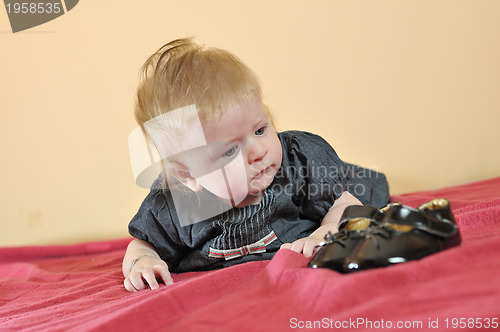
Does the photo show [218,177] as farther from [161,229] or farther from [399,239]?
[399,239]

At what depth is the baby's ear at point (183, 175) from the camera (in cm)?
97

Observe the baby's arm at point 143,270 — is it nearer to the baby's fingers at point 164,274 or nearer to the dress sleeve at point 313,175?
the baby's fingers at point 164,274

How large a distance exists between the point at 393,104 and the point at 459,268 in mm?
1142

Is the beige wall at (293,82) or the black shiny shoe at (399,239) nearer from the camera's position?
the black shiny shoe at (399,239)

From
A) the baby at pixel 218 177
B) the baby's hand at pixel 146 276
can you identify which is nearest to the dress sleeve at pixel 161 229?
the baby at pixel 218 177

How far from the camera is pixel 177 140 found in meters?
0.93

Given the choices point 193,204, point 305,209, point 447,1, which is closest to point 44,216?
point 193,204

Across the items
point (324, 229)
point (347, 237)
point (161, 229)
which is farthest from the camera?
point (161, 229)

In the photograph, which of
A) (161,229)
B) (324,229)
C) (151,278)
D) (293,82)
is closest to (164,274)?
(151,278)

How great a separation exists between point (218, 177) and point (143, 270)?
0.71ft

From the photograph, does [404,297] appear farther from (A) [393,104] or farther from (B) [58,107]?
(B) [58,107]

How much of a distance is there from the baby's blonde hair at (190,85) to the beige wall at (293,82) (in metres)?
0.64

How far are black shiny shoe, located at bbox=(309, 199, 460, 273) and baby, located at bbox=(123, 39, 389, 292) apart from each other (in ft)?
0.62

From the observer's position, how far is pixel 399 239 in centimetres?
60
